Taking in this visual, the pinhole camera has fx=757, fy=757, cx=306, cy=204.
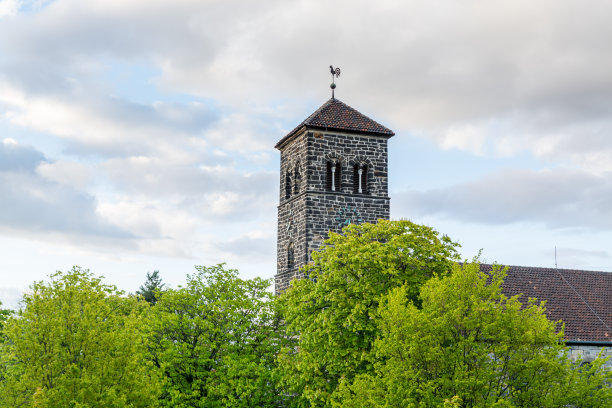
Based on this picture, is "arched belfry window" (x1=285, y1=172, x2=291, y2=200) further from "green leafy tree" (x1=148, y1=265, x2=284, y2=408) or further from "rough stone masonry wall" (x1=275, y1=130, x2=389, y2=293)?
"green leafy tree" (x1=148, y1=265, x2=284, y2=408)

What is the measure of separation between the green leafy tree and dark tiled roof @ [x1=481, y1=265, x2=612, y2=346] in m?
11.5

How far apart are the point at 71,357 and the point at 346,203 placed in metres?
18.1

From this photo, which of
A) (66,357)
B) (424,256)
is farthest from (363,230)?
(66,357)

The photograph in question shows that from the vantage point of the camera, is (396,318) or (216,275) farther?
(216,275)

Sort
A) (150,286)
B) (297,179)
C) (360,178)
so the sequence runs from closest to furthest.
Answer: (360,178), (297,179), (150,286)

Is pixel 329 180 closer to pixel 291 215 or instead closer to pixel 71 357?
pixel 291 215

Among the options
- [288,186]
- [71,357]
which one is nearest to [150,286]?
[288,186]

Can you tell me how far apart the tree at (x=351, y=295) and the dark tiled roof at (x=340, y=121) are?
8.79 meters

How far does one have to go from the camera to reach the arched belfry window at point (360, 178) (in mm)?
39625

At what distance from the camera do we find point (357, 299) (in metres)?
29.7

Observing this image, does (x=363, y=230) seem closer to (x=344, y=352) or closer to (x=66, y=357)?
(x=344, y=352)

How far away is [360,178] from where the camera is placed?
130 feet

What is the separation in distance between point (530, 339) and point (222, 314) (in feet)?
50.5

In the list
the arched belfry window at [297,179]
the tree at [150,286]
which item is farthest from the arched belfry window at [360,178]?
the tree at [150,286]
